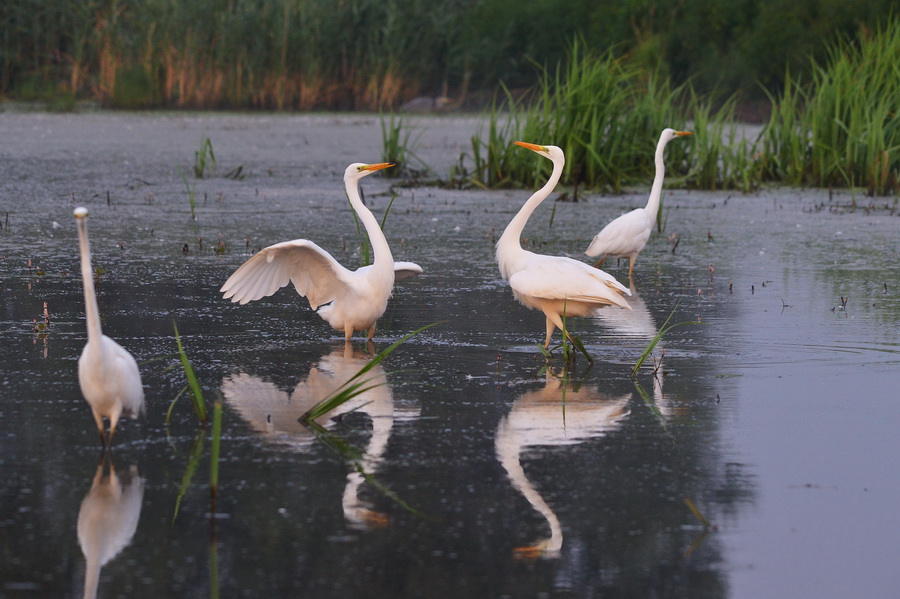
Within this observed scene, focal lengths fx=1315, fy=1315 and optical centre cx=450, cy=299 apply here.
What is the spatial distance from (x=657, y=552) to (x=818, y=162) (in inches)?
492

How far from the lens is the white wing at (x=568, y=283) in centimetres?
654

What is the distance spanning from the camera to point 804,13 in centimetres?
2691

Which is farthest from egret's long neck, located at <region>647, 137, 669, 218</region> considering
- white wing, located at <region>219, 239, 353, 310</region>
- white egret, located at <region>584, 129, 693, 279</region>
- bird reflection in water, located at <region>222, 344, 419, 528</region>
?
bird reflection in water, located at <region>222, 344, 419, 528</region>

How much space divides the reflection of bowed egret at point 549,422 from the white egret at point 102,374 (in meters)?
1.29

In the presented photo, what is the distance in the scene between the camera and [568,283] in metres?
6.55

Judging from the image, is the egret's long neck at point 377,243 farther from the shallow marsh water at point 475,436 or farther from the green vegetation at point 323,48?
the green vegetation at point 323,48

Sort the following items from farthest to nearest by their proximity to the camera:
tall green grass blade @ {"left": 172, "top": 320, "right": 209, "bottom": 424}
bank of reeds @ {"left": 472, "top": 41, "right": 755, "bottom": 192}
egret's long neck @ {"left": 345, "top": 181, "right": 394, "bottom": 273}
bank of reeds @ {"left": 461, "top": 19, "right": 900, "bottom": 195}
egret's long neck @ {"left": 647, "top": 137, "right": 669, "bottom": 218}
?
bank of reeds @ {"left": 461, "top": 19, "right": 900, "bottom": 195} < bank of reeds @ {"left": 472, "top": 41, "right": 755, "bottom": 192} < egret's long neck @ {"left": 647, "top": 137, "right": 669, "bottom": 218} < egret's long neck @ {"left": 345, "top": 181, "right": 394, "bottom": 273} < tall green grass blade @ {"left": 172, "top": 320, "right": 209, "bottom": 424}

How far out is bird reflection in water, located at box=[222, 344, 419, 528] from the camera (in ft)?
13.6

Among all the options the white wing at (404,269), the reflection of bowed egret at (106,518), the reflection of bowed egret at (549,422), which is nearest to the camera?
the reflection of bowed egret at (106,518)

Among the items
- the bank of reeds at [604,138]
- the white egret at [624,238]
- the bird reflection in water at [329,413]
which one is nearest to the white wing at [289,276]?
the bird reflection in water at [329,413]

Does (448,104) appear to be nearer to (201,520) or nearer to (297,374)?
(297,374)

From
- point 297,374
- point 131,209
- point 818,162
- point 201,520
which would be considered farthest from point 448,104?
point 201,520

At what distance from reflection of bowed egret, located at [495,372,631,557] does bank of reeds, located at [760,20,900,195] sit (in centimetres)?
948

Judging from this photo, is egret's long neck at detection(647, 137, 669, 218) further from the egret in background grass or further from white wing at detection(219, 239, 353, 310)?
white wing at detection(219, 239, 353, 310)
